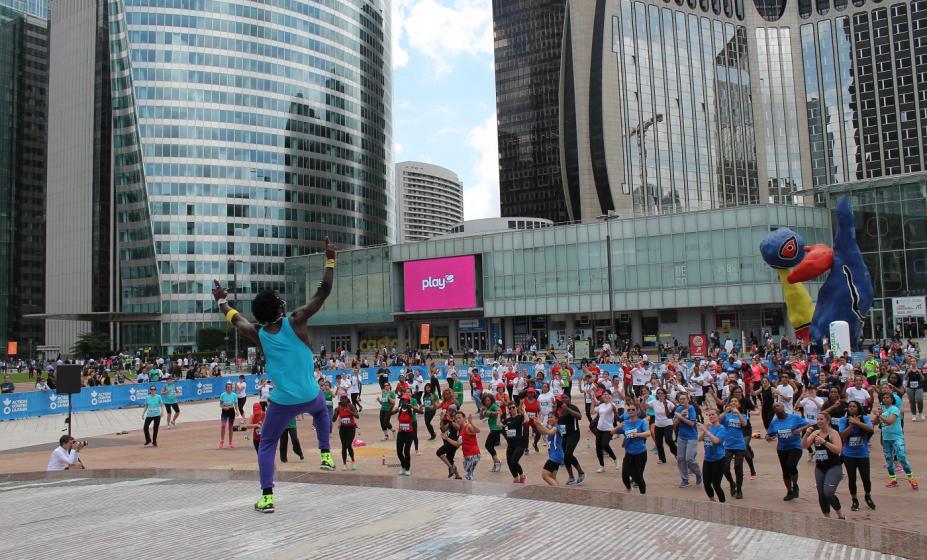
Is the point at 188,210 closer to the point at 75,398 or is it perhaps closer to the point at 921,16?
the point at 75,398

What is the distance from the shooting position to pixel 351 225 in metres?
116

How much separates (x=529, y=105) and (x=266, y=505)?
140 m

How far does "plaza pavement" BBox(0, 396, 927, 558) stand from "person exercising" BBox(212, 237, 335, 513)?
70cm

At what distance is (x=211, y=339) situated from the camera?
9275cm

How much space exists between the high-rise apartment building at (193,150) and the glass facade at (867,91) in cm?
7395

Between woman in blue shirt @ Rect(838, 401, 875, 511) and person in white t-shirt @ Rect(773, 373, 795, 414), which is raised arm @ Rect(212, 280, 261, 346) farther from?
person in white t-shirt @ Rect(773, 373, 795, 414)

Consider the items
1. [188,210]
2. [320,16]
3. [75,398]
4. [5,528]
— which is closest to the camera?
[5,528]

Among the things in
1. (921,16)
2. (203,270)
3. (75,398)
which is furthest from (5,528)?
(921,16)

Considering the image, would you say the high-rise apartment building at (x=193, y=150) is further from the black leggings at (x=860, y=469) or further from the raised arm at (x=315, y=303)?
the black leggings at (x=860, y=469)

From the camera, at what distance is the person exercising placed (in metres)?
8.38

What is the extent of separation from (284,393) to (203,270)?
96319 millimetres

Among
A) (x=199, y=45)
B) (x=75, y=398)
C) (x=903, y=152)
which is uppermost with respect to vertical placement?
(x=199, y=45)

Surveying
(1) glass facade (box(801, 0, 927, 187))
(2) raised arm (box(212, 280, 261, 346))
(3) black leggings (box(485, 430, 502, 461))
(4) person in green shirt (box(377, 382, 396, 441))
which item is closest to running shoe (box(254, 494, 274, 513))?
(2) raised arm (box(212, 280, 261, 346))

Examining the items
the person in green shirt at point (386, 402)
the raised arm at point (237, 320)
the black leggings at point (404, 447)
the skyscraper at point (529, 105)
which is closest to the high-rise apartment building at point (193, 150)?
the skyscraper at point (529, 105)
